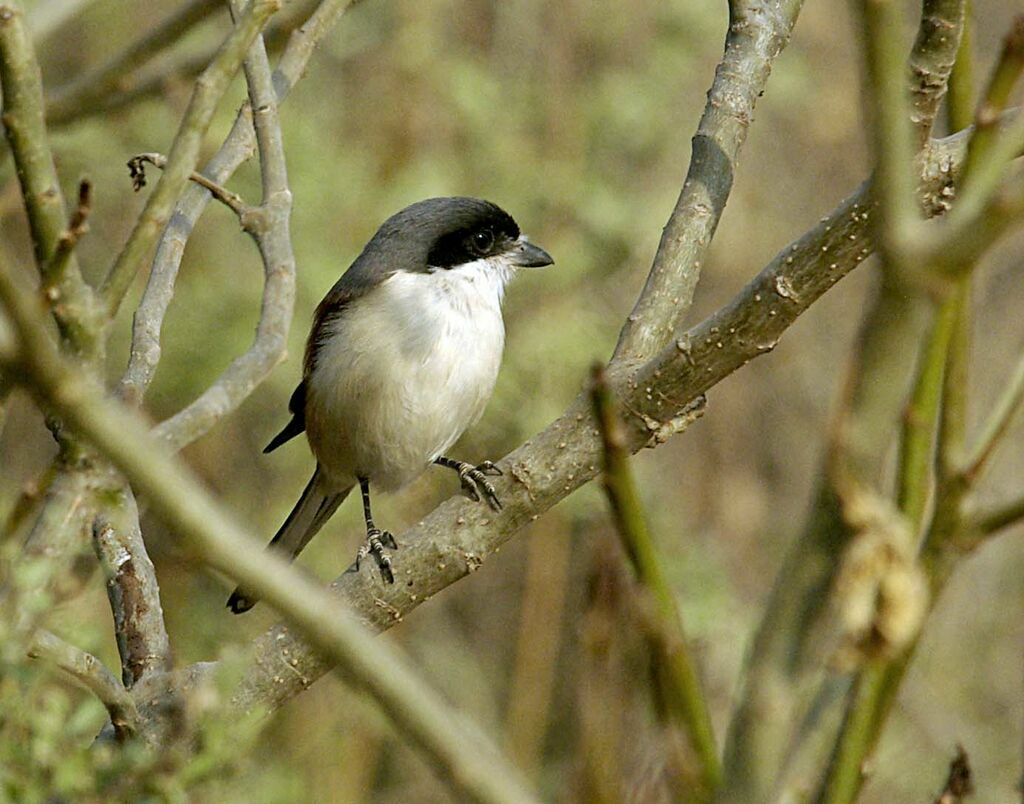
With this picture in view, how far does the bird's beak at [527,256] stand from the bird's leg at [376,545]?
98 cm

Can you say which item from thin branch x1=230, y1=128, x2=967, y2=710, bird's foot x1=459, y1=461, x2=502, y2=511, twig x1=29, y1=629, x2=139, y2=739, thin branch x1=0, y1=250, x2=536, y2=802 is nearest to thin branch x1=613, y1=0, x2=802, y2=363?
thin branch x1=230, y1=128, x2=967, y2=710

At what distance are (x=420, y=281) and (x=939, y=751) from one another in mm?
4058

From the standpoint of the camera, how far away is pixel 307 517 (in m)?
5.00

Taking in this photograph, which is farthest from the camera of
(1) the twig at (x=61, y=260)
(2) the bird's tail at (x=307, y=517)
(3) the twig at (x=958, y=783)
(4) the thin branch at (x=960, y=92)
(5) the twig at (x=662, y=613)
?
(2) the bird's tail at (x=307, y=517)

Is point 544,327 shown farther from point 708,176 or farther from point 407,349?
point 708,176

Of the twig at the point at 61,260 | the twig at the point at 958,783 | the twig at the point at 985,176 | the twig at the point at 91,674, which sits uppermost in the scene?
the twig at the point at 61,260

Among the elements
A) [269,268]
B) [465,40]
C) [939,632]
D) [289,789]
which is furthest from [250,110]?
[939,632]

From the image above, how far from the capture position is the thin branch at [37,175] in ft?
5.54

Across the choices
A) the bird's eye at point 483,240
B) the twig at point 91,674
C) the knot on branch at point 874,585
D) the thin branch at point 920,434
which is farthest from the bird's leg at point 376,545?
the knot on branch at point 874,585

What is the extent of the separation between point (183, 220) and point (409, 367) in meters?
1.48

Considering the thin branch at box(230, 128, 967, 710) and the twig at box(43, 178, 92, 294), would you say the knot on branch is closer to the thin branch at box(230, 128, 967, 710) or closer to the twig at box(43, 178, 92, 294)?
the twig at box(43, 178, 92, 294)

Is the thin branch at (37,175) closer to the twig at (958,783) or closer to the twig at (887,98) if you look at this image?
the twig at (887,98)

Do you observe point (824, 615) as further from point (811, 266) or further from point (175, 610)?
point (175, 610)

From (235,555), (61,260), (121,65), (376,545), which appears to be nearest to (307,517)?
(376,545)
